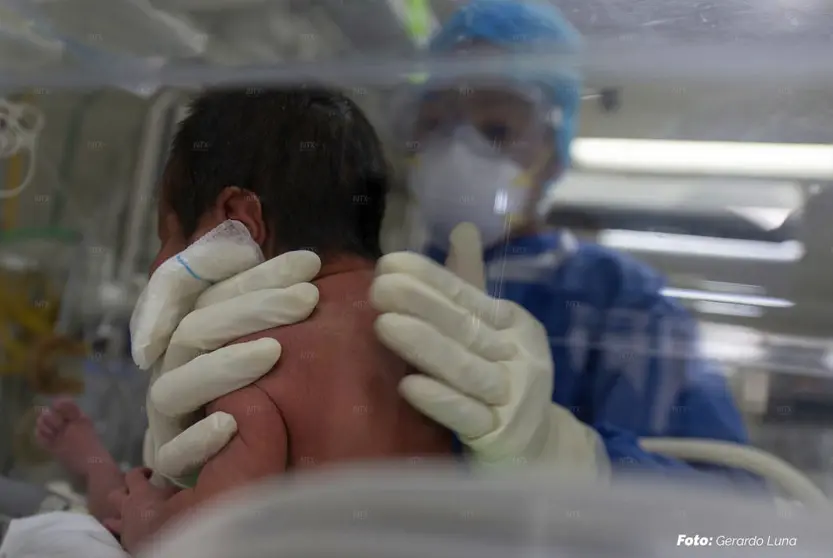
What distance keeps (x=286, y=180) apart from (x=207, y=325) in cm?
14

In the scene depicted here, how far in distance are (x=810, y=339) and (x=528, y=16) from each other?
1.37ft

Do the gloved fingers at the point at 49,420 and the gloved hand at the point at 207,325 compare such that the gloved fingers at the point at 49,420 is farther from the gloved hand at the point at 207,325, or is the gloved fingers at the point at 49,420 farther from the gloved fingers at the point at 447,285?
the gloved fingers at the point at 447,285

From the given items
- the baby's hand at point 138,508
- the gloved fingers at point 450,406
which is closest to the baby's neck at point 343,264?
the gloved fingers at point 450,406

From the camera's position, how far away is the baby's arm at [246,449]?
499mm

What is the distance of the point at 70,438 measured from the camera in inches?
23.9

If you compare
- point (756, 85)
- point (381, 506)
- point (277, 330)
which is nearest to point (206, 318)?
point (277, 330)

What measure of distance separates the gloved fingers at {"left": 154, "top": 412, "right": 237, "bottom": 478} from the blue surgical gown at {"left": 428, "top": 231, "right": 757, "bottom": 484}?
0.75ft

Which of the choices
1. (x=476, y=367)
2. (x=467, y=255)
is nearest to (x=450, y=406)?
(x=476, y=367)

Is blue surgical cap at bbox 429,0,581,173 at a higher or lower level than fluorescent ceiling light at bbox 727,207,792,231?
higher

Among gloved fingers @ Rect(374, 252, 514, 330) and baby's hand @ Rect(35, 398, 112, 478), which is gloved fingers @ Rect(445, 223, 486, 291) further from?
baby's hand @ Rect(35, 398, 112, 478)

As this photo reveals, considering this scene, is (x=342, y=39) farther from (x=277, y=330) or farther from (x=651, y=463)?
(x=651, y=463)

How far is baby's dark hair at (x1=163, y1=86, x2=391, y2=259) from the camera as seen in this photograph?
1.82 ft

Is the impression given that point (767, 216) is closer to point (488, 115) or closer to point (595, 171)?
point (595, 171)

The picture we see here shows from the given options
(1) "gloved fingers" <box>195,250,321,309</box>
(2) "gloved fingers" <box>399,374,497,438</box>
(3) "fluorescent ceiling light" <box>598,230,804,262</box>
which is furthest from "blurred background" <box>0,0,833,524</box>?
(2) "gloved fingers" <box>399,374,497,438</box>
